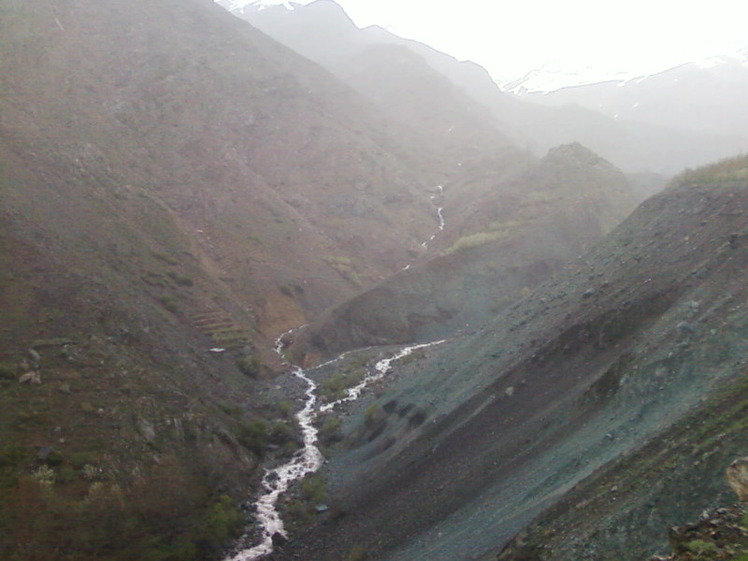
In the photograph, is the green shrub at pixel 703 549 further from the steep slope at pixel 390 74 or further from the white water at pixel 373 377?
the steep slope at pixel 390 74

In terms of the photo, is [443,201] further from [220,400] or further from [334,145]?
[220,400]

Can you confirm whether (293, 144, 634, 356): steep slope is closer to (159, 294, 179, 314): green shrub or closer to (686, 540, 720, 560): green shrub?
(159, 294, 179, 314): green shrub

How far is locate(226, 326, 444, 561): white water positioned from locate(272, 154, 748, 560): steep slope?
126 centimetres

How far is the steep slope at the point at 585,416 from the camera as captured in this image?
29.0ft

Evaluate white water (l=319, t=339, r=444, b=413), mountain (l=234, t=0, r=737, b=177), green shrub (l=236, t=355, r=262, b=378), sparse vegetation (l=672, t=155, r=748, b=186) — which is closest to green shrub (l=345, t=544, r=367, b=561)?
white water (l=319, t=339, r=444, b=413)

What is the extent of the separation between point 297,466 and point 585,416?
11075mm

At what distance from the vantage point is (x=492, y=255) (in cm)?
4244

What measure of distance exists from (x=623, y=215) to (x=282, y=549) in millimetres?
39114

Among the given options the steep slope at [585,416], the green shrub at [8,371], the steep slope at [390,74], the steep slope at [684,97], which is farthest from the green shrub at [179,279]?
the steep slope at [684,97]

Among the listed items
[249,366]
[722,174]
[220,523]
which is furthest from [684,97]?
[220,523]

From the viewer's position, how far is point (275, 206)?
5084 cm

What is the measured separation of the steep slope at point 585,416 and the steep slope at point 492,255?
45.9 ft

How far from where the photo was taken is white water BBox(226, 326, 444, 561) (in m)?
16.4

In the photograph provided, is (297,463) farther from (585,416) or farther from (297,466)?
(585,416)
